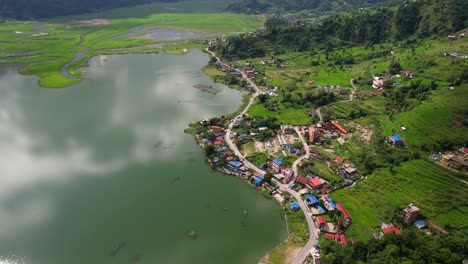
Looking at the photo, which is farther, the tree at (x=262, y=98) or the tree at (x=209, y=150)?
the tree at (x=262, y=98)

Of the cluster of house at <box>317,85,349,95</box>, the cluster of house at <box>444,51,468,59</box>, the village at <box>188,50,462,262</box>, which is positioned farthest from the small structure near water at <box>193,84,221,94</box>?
the cluster of house at <box>444,51,468,59</box>

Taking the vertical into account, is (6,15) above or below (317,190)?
above

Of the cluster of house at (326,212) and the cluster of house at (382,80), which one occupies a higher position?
the cluster of house at (382,80)

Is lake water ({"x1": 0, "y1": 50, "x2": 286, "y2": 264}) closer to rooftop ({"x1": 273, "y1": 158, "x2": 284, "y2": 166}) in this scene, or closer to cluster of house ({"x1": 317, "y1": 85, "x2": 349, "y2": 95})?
rooftop ({"x1": 273, "y1": 158, "x2": 284, "y2": 166})

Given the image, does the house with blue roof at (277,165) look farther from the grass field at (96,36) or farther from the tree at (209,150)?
the grass field at (96,36)

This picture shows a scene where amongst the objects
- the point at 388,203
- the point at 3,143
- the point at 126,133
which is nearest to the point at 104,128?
the point at 126,133

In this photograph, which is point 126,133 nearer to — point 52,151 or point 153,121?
point 153,121

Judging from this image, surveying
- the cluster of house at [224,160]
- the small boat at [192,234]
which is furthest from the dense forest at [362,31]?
the small boat at [192,234]
